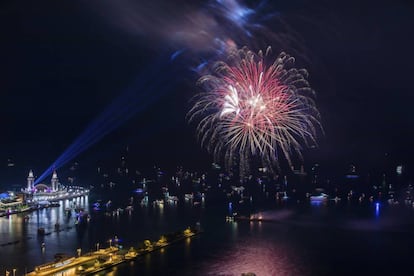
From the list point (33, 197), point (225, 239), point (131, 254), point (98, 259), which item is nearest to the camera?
point (98, 259)

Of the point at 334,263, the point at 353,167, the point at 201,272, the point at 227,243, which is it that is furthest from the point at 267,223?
the point at 353,167

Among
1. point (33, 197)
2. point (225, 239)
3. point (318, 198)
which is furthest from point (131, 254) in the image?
point (318, 198)

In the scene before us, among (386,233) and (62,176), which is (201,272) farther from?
(62,176)

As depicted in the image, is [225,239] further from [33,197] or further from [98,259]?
[33,197]

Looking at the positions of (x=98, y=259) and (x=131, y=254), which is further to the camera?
(x=131, y=254)

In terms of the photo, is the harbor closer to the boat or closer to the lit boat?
the boat

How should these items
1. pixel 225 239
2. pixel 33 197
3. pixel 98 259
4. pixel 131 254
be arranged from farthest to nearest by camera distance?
pixel 33 197, pixel 225 239, pixel 131 254, pixel 98 259

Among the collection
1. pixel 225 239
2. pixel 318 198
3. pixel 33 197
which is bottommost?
pixel 225 239

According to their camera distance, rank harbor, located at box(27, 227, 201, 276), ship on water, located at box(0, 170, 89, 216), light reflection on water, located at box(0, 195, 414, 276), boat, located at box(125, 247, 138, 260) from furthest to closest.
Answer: ship on water, located at box(0, 170, 89, 216) < boat, located at box(125, 247, 138, 260) < light reflection on water, located at box(0, 195, 414, 276) < harbor, located at box(27, 227, 201, 276)

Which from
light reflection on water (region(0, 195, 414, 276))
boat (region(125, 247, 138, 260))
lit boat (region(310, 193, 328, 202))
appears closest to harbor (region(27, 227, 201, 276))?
boat (region(125, 247, 138, 260))

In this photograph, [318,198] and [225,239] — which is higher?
[318,198]

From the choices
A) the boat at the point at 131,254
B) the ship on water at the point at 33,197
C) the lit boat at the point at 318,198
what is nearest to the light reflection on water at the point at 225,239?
the boat at the point at 131,254
